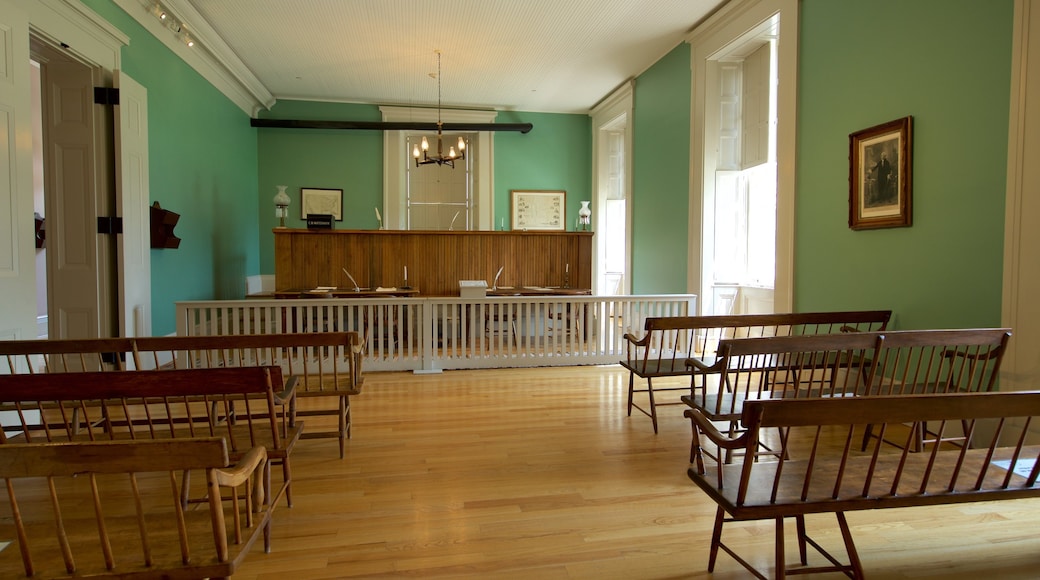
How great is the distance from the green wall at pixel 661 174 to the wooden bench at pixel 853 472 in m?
5.43

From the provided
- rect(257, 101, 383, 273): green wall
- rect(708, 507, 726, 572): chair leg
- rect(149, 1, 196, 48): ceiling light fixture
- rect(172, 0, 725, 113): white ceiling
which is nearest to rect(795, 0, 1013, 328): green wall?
rect(172, 0, 725, 113): white ceiling

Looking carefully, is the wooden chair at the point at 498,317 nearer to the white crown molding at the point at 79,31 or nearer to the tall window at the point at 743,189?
the tall window at the point at 743,189

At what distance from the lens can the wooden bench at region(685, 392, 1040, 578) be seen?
1670 millimetres

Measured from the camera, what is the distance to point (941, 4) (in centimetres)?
382

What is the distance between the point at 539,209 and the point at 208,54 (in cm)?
595

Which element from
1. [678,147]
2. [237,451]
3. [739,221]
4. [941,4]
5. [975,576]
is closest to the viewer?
[975,576]

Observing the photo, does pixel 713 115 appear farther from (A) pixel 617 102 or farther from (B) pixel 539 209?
(B) pixel 539 209

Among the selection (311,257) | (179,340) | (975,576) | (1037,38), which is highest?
(1037,38)

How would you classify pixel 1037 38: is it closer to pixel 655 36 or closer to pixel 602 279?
pixel 655 36

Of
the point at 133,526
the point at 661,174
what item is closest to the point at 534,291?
the point at 661,174

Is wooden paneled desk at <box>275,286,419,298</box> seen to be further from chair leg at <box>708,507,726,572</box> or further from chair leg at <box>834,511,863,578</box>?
chair leg at <box>834,511,863,578</box>

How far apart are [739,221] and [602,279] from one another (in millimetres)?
3937

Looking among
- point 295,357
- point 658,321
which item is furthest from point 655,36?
point 295,357

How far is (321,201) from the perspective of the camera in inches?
400
